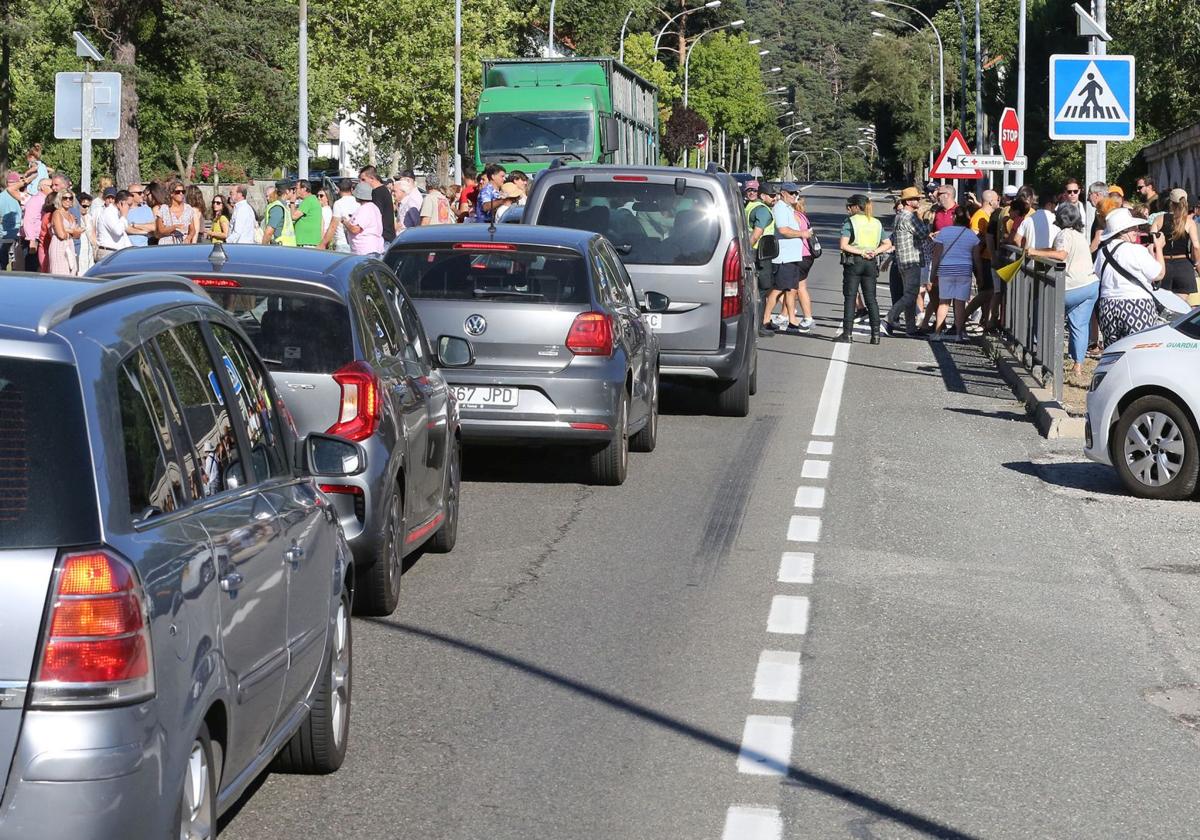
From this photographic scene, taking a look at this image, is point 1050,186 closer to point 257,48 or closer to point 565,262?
point 257,48

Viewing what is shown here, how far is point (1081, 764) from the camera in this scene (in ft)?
21.6

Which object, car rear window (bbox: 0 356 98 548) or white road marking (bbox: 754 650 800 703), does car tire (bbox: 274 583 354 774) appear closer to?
white road marking (bbox: 754 650 800 703)

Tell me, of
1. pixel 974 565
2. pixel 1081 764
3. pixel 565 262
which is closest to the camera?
pixel 1081 764

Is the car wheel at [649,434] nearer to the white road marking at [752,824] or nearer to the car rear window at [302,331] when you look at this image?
the car rear window at [302,331]

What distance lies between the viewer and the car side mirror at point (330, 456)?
5980 millimetres

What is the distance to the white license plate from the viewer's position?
12.5 m

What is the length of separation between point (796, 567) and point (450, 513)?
1790 millimetres

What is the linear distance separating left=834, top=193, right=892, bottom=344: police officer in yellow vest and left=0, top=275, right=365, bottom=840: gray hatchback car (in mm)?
19427

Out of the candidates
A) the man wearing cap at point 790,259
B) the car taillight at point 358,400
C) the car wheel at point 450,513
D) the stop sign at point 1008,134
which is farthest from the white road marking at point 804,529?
the stop sign at point 1008,134

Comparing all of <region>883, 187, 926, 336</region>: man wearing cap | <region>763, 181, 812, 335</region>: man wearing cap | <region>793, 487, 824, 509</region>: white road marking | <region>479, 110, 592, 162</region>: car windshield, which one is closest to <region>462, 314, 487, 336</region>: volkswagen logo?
<region>793, 487, 824, 509</region>: white road marking

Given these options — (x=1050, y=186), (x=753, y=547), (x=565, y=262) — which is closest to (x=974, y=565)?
(x=753, y=547)

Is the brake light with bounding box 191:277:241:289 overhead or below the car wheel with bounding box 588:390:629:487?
overhead

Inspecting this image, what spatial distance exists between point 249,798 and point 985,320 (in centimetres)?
2002

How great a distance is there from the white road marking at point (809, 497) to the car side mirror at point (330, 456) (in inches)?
259
